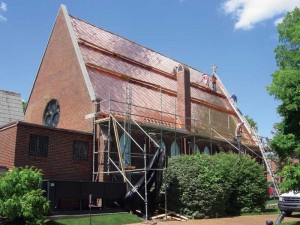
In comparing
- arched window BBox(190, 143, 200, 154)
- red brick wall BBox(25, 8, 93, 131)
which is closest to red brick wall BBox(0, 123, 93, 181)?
red brick wall BBox(25, 8, 93, 131)

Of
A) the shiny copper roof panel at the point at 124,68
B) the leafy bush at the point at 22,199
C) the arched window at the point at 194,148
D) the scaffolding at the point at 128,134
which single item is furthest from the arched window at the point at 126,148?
the leafy bush at the point at 22,199

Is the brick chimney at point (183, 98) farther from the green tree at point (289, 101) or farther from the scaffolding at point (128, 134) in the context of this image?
the green tree at point (289, 101)

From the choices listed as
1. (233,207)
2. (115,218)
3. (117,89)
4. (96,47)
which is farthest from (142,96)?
(115,218)

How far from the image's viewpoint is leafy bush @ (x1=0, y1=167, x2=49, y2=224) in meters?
13.8

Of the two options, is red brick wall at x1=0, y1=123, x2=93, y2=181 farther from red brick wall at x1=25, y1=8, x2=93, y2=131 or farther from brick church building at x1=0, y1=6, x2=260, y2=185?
red brick wall at x1=25, y1=8, x2=93, y2=131

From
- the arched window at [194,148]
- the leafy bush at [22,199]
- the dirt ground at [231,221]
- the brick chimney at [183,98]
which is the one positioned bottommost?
the dirt ground at [231,221]

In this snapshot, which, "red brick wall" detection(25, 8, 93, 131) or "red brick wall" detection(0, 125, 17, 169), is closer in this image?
"red brick wall" detection(0, 125, 17, 169)

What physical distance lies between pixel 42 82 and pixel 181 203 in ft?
48.2

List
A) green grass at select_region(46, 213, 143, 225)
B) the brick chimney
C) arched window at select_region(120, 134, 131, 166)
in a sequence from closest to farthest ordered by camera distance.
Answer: green grass at select_region(46, 213, 143, 225) < arched window at select_region(120, 134, 131, 166) < the brick chimney

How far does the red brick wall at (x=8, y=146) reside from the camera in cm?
1944

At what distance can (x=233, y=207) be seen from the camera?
22406mm

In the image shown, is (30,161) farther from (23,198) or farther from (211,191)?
(211,191)

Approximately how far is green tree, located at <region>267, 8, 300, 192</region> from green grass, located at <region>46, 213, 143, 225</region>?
6974 millimetres

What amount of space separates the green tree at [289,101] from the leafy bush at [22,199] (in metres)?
8.62
